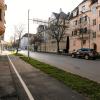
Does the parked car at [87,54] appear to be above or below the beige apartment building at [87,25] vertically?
below

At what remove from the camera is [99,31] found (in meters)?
47.5

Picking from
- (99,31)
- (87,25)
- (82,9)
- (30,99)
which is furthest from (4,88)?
(82,9)

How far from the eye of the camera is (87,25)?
5269 cm

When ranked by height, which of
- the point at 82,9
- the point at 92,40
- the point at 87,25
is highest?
the point at 82,9

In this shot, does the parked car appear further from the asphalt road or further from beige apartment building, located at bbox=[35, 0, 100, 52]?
beige apartment building, located at bbox=[35, 0, 100, 52]

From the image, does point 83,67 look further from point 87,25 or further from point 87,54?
point 87,25

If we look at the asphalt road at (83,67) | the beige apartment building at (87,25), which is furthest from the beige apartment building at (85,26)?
the asphalt road at (83,67)

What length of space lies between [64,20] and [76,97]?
59.8 metres

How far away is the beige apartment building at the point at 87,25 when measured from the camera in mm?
48969

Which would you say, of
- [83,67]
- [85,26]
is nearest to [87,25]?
[85,26]

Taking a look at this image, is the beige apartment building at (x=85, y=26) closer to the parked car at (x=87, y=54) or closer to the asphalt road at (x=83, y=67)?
the parked car at (x=87, y=54)

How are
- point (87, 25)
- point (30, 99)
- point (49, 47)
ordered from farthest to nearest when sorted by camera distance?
point (49, 47), point (87, 25), point (30, 99)

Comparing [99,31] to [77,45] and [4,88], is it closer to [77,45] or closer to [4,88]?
[77,45]

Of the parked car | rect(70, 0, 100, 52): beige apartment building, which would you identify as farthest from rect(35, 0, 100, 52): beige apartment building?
the parked car
